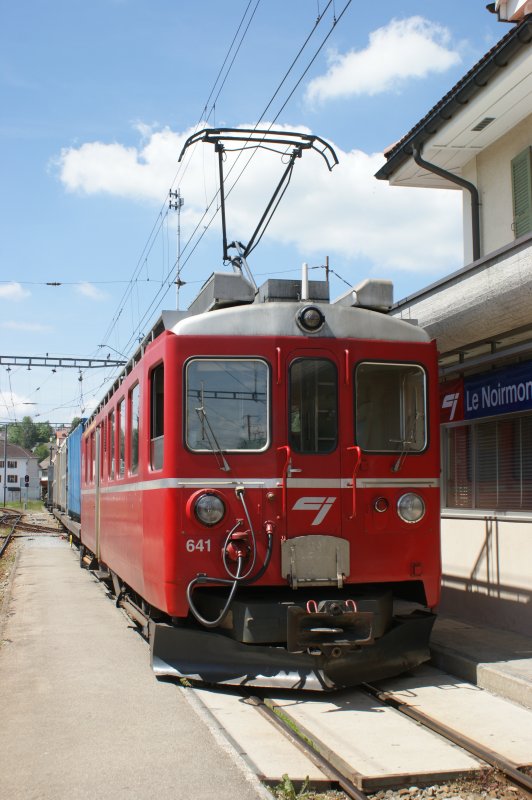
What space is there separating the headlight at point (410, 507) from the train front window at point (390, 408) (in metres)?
0.38

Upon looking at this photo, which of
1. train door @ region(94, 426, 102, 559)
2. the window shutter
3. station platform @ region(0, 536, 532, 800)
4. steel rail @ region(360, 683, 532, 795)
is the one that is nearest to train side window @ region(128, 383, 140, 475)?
station platform @ region(0, 536, 532, 800)

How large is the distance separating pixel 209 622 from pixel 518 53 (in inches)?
253

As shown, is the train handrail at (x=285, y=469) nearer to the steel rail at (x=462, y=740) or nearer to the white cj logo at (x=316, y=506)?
the white cj logo at (x=316, y=506)

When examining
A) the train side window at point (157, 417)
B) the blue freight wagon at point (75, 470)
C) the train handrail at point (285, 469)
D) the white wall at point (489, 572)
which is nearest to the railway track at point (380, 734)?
the train handrail at point (285, 469)

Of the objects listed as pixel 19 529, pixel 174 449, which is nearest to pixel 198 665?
pixel 174 449

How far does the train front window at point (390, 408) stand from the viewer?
742 cm

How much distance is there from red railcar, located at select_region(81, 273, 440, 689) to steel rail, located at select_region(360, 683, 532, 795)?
0.97 ft

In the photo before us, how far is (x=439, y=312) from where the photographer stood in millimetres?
9234

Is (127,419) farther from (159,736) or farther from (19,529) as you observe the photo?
(19,529)

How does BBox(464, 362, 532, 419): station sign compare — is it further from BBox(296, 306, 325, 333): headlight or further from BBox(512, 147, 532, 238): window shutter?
BBox(296, 306, 325, 333): headlight

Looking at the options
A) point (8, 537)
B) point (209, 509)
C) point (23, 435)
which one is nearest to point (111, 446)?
point (209, 509)

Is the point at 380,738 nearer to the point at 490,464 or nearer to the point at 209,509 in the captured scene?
the point at 209,509

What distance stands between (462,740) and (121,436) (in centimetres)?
552

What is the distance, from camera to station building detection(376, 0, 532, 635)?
344 inches
